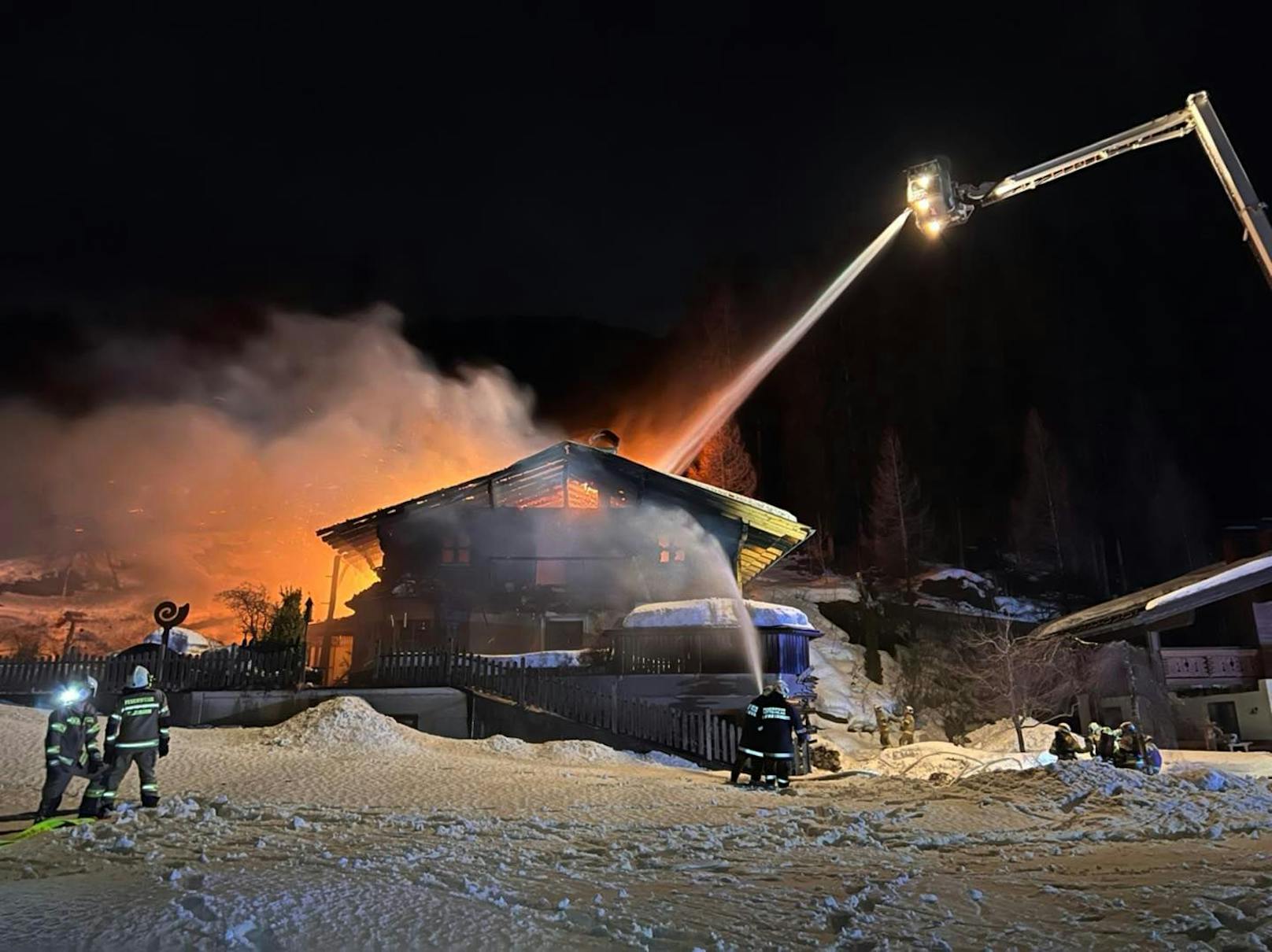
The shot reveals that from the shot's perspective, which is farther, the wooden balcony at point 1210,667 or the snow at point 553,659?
the wooden balcony at point 1210,667

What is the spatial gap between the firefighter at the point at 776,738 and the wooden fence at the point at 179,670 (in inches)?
470

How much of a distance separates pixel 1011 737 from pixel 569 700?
13138 mm

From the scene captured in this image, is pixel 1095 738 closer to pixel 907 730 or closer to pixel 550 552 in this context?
pixel 907 730

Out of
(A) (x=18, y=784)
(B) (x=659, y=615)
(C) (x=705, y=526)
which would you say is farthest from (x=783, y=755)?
(C) (x=705, y=526)

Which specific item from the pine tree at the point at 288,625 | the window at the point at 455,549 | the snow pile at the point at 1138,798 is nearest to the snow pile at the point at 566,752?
the snow pile at the point at 1138,798

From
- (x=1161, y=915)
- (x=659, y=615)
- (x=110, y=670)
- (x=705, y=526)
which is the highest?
(x=705, y=526)

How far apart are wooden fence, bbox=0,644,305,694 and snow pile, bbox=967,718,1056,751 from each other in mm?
18509

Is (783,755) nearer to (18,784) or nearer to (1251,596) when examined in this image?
(18,784)

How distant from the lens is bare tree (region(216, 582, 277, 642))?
40.0 metres

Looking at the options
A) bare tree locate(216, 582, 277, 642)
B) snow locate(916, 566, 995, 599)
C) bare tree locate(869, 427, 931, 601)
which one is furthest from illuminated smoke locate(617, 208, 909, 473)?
bare tree locate(216, 582, 277, 642)

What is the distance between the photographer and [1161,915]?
4.91 metres

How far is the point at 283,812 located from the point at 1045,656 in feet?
79.3

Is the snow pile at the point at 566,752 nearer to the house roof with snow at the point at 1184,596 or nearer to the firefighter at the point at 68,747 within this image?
the firefighter at the point at 68,747

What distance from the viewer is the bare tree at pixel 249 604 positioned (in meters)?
40.0
